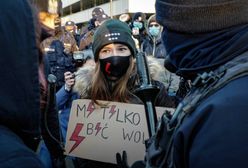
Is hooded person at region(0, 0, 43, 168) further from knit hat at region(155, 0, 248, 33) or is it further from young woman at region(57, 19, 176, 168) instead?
young woman at region(57, 19, 176, 168)

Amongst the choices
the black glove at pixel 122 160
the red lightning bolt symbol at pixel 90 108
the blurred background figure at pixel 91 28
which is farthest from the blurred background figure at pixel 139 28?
the black glove at pixel 122 160

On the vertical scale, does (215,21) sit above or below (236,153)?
above

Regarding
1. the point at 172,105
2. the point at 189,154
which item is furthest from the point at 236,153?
the point at 172,105

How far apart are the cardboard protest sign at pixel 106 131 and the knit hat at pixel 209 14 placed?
3.95 ft

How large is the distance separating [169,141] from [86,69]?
176 cm

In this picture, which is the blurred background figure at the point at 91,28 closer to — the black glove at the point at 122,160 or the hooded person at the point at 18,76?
the black glove at the point at 122,160

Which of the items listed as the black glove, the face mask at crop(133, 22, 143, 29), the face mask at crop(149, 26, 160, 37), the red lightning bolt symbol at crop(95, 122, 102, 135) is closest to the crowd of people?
the black glove

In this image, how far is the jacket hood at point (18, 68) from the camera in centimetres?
100

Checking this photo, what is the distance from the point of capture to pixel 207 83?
1.24 m

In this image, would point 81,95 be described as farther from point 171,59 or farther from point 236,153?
point 236,153

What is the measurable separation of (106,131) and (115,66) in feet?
1.49

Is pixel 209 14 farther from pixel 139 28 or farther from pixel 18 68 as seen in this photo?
pixel 139 28

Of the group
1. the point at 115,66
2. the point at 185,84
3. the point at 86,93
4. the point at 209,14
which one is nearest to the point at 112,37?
the point at 115,66

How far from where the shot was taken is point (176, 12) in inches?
55.2
